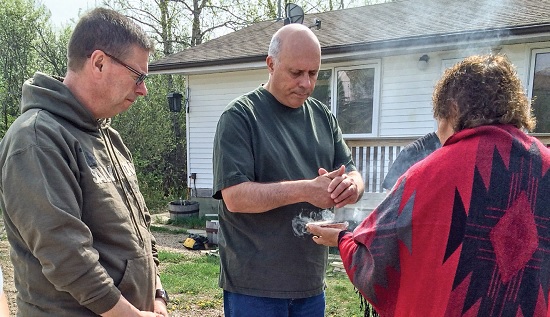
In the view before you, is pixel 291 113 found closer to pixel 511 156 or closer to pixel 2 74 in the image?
pixel 511 156

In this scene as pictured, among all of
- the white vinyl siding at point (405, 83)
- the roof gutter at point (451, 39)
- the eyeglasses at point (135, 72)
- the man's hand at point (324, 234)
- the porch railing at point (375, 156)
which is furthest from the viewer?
the porch railing at point (375, 156)

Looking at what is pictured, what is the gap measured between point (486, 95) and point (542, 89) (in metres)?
6.60

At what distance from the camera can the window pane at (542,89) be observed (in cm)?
681

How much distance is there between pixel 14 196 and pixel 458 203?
4.61ft

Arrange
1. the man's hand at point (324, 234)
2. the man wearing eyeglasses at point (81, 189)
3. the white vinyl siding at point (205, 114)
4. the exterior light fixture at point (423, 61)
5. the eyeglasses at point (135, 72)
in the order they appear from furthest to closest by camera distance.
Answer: the white vinyl siding at point (205, 114) < the exterior light fixture at point (423, 61) < the man's hand at point (324, 234) < the eyeglasses at point (135, 72) < the man wearing eyeglasses at point (81, 189)

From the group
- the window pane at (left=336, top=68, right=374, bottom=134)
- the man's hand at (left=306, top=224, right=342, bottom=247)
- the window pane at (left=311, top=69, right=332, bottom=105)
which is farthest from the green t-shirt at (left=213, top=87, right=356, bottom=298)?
the window pane at (left=311, top=69, right=332, bottom=105)

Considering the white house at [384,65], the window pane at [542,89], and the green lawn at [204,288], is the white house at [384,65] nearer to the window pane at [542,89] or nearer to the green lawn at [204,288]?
the window pane at [542,89]

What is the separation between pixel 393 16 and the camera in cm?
945

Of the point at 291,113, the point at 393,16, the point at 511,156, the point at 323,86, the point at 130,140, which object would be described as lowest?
the point at 130,140

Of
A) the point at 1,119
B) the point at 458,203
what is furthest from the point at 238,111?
the point at 1,119

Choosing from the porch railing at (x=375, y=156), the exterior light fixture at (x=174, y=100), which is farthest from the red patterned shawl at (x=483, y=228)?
the exterior light fixture at (x=174, y=100)

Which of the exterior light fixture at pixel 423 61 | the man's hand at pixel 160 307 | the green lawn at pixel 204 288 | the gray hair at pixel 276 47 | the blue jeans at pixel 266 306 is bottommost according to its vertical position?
the green lawn at pixel 204 288

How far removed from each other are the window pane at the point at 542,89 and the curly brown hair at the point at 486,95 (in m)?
6.29

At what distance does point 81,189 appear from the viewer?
1.44 meters
